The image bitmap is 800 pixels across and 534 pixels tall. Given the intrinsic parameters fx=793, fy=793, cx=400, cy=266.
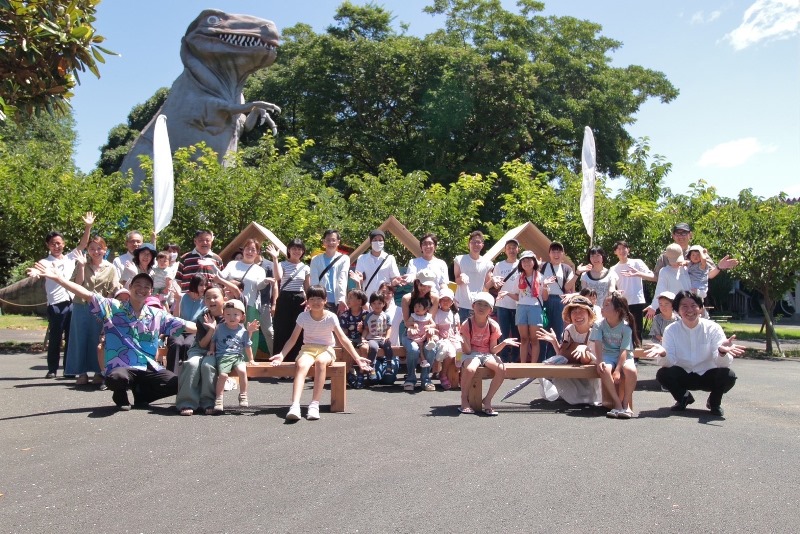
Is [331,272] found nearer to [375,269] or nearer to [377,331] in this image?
[377,331]

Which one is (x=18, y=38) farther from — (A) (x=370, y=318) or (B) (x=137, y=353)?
(A) (x=370, y=318)

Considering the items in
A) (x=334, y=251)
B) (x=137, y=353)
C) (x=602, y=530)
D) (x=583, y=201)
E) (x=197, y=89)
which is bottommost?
(x=602, y=530)

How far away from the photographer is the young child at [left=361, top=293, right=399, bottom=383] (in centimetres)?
945

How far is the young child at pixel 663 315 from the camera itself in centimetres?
900

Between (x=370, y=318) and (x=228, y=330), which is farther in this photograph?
(x=370, y=318)

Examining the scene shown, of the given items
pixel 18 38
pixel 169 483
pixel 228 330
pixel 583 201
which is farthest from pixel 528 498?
pixel 583 201

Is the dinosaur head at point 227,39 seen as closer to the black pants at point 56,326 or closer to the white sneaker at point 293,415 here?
the black pants at point 56,326

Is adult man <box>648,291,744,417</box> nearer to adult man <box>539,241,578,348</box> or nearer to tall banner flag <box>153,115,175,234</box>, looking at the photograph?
adult man <box>539,241,578,348</box>

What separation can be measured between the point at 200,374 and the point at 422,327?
2774 mm

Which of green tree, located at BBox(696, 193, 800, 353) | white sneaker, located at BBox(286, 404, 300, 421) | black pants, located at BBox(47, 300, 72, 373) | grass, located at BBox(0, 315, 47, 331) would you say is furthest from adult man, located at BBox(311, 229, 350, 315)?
grass, located at BBox(0, 315, 47, 331)

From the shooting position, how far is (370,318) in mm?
9578

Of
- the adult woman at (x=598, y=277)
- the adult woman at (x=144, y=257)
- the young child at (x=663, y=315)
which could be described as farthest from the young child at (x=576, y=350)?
the adult woman at (x=144, y=257)

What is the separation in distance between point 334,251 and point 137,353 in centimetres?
293

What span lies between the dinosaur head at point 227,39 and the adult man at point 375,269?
13177mm
